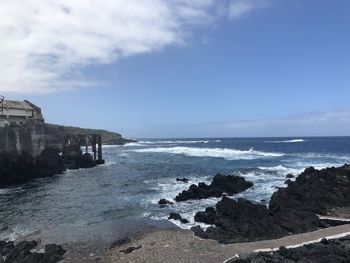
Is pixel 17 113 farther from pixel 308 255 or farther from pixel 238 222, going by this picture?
pixel 308 255

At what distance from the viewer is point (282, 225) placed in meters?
20.0

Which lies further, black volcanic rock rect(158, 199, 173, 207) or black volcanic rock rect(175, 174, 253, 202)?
black volcanic rock rect(175, 174, 253, 202)

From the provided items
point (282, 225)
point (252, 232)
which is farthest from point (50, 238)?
point (282, 225)

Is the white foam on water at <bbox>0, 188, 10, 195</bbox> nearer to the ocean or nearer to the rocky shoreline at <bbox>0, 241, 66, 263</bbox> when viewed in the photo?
the ocean

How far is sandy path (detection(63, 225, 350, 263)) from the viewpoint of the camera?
15.9m

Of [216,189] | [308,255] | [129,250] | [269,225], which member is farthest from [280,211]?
[216,189]

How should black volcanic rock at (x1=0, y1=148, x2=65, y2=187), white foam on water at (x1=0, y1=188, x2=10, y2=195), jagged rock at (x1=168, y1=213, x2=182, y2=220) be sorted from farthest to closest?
black volcanic rock at (x1=0, y1=148, x2=65, y2=187)
white foam on water at (x1=0, y1=188, x2=10, y2=195)
jagged rock at (x1=168, y1=213, x2=182, y2=220)

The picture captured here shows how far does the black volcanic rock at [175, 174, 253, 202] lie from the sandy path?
34.8 feet

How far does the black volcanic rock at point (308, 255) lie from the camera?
576 inches

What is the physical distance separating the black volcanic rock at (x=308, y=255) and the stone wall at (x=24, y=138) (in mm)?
31382

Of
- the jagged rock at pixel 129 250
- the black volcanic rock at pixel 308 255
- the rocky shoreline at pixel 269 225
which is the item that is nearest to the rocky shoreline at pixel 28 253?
the rocky shoreline at pixel 269 225

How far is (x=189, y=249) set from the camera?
16906mm

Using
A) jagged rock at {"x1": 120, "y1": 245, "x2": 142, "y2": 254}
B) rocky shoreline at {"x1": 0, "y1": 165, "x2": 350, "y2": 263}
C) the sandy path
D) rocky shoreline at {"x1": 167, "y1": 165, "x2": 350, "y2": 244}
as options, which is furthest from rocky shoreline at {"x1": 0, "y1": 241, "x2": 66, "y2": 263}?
rocky shoreline at {"x1": 167, "y1": 165, "x2": 350, "y2": 244}

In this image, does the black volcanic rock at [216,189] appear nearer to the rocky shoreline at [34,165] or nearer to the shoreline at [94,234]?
the shoreline at [94,234]
